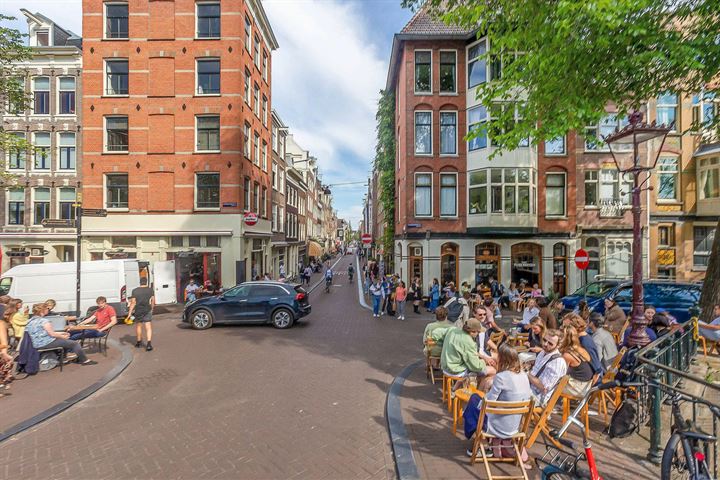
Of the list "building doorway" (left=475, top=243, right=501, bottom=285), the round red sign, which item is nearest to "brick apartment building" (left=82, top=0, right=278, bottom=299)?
the round red sign

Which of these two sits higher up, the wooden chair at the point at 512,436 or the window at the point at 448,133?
the window at the point at 448,133

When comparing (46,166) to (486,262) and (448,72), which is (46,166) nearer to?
(448,72)

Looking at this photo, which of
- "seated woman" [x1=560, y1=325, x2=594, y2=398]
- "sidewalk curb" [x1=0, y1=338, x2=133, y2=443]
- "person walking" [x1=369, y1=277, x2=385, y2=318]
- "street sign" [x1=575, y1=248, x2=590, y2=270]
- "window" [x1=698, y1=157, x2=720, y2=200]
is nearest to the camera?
"seated woman" [x1=560, y1=325, x2=594, y2=398]

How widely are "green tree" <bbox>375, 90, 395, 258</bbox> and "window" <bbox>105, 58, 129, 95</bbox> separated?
50.8 ft

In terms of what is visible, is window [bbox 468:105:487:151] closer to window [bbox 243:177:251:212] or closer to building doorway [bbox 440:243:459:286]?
building doorway [bbox 440:243:459:286]

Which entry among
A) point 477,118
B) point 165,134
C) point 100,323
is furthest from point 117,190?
point 477,118

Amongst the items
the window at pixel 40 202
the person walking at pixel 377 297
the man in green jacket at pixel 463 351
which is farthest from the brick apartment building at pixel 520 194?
the window at pixel 40 202

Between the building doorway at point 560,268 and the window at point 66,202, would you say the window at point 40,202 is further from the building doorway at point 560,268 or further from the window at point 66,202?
the building doorway at point 560,268

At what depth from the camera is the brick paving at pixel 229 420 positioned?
425 cm

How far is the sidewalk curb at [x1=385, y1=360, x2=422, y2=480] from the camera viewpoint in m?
4.06

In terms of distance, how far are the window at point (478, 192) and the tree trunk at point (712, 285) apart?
37.4ft

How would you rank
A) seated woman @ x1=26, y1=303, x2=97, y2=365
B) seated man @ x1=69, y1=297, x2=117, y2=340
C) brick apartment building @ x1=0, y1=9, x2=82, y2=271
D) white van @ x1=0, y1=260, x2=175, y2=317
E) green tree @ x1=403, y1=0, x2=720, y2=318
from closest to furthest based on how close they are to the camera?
green tree @ x1=403, y1=0, x2=720, y2=318, seated woman @ x1=26, y1=303, x2=97, y2=365, seated man @ x1=69, y1=297, x2=117, y2=340, white van @ x1=0, y1=260, x2=175, y2=317, brick apartment building @ x1=0, y1=9, x2=82, y2=271

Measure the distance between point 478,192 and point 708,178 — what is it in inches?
495

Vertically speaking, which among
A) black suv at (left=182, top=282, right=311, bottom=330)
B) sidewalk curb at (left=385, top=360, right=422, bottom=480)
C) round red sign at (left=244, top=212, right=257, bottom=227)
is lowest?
sidewalk curb at (left=385, top=360, right=422, bottom=480)
